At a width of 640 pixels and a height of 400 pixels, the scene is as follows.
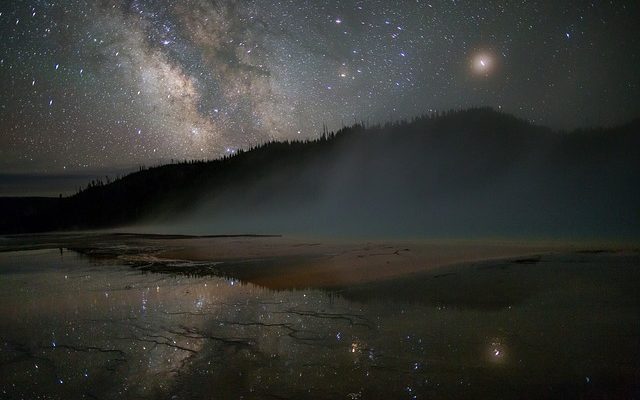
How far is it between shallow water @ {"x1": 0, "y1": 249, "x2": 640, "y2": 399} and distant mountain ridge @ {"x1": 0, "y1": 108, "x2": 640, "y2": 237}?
1038 cm

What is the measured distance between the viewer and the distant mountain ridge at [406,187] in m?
19.7

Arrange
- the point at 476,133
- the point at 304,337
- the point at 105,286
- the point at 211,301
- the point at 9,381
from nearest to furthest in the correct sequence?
the point at 9,381, the point at 304,337, the point at 211,301, the point at 105,286, the point at 476,133

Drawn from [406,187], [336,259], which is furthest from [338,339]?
→ [406,187]

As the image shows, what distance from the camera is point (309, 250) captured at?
38.0 feet

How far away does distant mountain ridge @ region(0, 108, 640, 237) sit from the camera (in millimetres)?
19672

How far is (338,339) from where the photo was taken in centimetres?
413

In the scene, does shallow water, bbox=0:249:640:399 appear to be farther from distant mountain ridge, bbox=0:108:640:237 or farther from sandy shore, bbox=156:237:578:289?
distant mountain ridge, bbox=0:108:640:237

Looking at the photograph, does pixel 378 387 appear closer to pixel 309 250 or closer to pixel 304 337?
pixel 304 337

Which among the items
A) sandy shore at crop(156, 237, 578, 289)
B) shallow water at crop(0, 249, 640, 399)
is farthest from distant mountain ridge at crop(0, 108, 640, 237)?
shallow water at crop(0, 249, 640, 399)

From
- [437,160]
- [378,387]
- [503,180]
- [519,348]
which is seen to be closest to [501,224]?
[503,180]

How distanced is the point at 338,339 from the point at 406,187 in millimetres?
25032

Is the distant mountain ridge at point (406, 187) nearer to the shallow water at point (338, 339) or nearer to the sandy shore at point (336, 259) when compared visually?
the sandy shore at point (336, 259)

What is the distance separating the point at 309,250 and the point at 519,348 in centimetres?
807

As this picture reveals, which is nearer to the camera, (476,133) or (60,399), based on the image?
(60,399)
